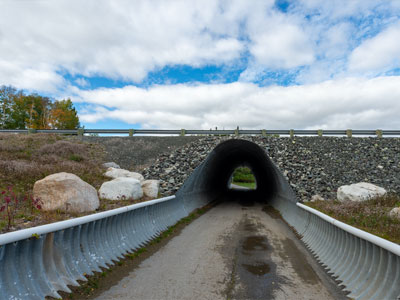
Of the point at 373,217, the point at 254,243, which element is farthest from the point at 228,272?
the point at 373,217

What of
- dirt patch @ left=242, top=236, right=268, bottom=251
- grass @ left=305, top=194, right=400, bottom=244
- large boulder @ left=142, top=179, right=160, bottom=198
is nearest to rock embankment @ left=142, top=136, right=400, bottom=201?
large boulder @ left=142, top=179, right=160, bottom=198

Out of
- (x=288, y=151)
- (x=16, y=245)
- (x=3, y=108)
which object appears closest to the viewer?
(x=16, y=245)

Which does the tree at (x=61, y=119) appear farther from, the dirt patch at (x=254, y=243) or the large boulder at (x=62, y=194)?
the dirt patch at (x=254, y=243)

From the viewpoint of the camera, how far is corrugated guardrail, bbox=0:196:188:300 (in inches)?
144

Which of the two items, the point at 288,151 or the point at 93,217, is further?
the point at 288,151

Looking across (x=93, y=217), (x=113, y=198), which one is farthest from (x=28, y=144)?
(x=93, y=217)

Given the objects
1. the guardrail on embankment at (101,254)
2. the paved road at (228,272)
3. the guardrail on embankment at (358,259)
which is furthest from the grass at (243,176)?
the guardrail on embankment at (101,254)

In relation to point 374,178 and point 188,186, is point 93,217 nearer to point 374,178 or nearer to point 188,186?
point 188,186

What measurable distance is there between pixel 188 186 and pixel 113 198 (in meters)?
5.59

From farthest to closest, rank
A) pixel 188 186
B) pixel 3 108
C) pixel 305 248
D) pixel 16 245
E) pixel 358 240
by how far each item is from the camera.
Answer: pixel 3 108 → pixel 188 186 → pixel 305 248 → pixel 358 240 → pixel 16 245

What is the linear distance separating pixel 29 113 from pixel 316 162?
66.2 meters

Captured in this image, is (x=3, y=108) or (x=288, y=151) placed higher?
(x=3, y=108)

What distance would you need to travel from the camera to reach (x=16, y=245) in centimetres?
380

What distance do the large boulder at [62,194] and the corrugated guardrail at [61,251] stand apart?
6.79 ft
